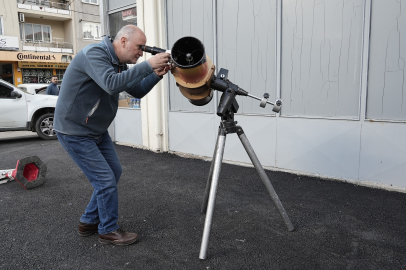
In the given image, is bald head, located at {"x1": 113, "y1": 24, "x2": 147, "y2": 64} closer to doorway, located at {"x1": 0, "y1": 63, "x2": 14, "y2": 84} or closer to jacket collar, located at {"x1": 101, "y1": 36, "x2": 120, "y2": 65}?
jacket collar, located at {"x1": 101, "y1": 36, "x2": 120, "y2": 65}

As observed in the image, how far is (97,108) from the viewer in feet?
9.01

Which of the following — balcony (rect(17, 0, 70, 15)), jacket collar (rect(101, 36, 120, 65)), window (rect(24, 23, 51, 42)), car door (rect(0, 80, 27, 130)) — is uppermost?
balcony (rect(17, 0, 70, 15))

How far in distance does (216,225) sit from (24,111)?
750 centimetres

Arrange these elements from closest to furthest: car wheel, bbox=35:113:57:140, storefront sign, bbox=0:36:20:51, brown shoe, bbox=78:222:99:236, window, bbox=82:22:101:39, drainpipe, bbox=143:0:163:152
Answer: brown shoe, bbox=78:222:99:236, drainpipe, bbox=143:0:163:152, car wheel, bbox=35:113:57:140, storefront sign, bbox=0:36:20:51, window, bbox=82:22:101:39

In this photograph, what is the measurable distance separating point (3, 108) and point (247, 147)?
7921 mm

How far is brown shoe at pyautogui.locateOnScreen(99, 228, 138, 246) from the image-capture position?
287 centimetres

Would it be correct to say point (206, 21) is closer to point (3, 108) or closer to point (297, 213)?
point (297, 213)

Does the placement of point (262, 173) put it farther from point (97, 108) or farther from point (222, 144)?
point (97, 108)

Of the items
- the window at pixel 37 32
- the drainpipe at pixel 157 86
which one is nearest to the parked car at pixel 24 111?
the drainpipe at pixel 157 86

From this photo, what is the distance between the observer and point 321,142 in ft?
15.4

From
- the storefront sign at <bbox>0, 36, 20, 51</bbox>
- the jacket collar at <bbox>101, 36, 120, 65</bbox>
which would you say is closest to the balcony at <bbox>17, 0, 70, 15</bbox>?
the storefront sign at <bbox>0, 36, 20, 51</bbox>

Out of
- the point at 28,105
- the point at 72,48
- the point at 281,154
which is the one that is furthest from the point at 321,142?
the point at 72,48

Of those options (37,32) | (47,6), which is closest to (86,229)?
(47,6)

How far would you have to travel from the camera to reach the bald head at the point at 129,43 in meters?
2.68
